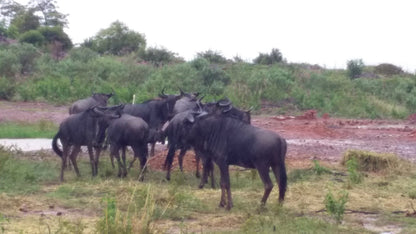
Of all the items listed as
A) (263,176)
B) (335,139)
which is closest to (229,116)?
(263,176)

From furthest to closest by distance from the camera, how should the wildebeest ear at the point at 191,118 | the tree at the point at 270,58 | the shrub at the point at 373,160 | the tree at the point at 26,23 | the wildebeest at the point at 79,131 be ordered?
1. the tree at the point at 26,23
2. the tree at the point at 270,58
3. the shrub at the point at 373,160
4. the wildebeest at the point at 79,131
5. the wildebeest ear at the point at 191,118

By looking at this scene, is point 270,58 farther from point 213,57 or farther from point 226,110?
point 226,110

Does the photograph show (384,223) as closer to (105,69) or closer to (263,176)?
(263,176)

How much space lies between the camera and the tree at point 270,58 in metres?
54.1

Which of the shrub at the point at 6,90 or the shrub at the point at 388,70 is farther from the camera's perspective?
the shrub at the point at 388,70

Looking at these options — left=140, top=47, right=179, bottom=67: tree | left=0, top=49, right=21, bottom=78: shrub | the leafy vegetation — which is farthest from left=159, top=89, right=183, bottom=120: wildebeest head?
left=140, top=47, right=179, bottom=67: tree

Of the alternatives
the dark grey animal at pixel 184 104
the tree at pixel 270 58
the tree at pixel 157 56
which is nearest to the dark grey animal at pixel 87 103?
the dark grey animal at pixel 184 104

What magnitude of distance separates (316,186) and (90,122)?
499 cm

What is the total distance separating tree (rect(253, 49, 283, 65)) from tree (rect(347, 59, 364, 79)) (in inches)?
296

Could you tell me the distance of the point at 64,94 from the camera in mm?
32938

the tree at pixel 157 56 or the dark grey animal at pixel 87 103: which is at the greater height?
the tree at pixel 157 56

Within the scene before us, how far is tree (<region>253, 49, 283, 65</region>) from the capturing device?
177 feet

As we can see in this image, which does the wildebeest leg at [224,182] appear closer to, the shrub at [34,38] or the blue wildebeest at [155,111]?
the blue wildebeest at [155,111]

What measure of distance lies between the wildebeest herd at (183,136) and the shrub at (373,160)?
3487 millimetres
